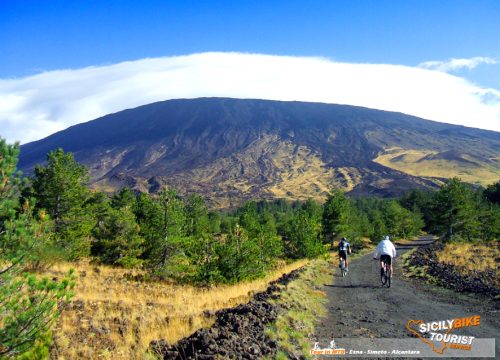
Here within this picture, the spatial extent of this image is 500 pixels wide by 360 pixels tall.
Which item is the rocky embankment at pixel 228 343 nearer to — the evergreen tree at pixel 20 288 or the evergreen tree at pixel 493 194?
the evergreen tree at pixel 20 288

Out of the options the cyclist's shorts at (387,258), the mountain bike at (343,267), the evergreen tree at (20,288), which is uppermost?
the evergreen tree at (20,288)

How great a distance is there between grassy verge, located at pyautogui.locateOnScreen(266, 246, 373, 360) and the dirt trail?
0.31 m

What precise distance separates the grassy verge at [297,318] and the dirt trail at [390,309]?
12.4 inches

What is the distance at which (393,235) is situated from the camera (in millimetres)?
64000

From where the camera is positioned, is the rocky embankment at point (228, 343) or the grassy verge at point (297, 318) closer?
the rocky embankment at point (228, 343)

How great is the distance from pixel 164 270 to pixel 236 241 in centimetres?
516

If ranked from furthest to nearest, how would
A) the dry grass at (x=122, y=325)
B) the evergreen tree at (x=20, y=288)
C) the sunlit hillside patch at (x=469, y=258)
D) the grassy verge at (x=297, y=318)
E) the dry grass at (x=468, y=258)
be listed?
the dry grass at (x=468, y=258) < the sunlit hillside patch at (x=469, y=258) < the grassy verge at (x=297, y=318) < the dry grass at (x=122, y=325) < the evergreen tree at (x=20, y=288)

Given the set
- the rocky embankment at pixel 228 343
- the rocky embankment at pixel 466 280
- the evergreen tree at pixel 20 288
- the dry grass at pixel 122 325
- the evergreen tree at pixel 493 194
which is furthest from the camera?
the evergreen tree at pixel 493 194

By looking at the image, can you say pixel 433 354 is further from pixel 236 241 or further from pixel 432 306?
pixel 236 241

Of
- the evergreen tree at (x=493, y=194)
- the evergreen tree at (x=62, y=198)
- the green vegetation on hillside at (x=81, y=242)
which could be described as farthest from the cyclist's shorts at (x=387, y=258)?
the evergreen tree at (x=493, y=194)

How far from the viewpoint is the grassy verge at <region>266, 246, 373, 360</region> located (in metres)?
7.27

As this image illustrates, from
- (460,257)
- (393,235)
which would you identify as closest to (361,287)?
(460,257)

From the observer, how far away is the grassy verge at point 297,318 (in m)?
7.27

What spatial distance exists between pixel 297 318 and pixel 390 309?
3552 millimetres
